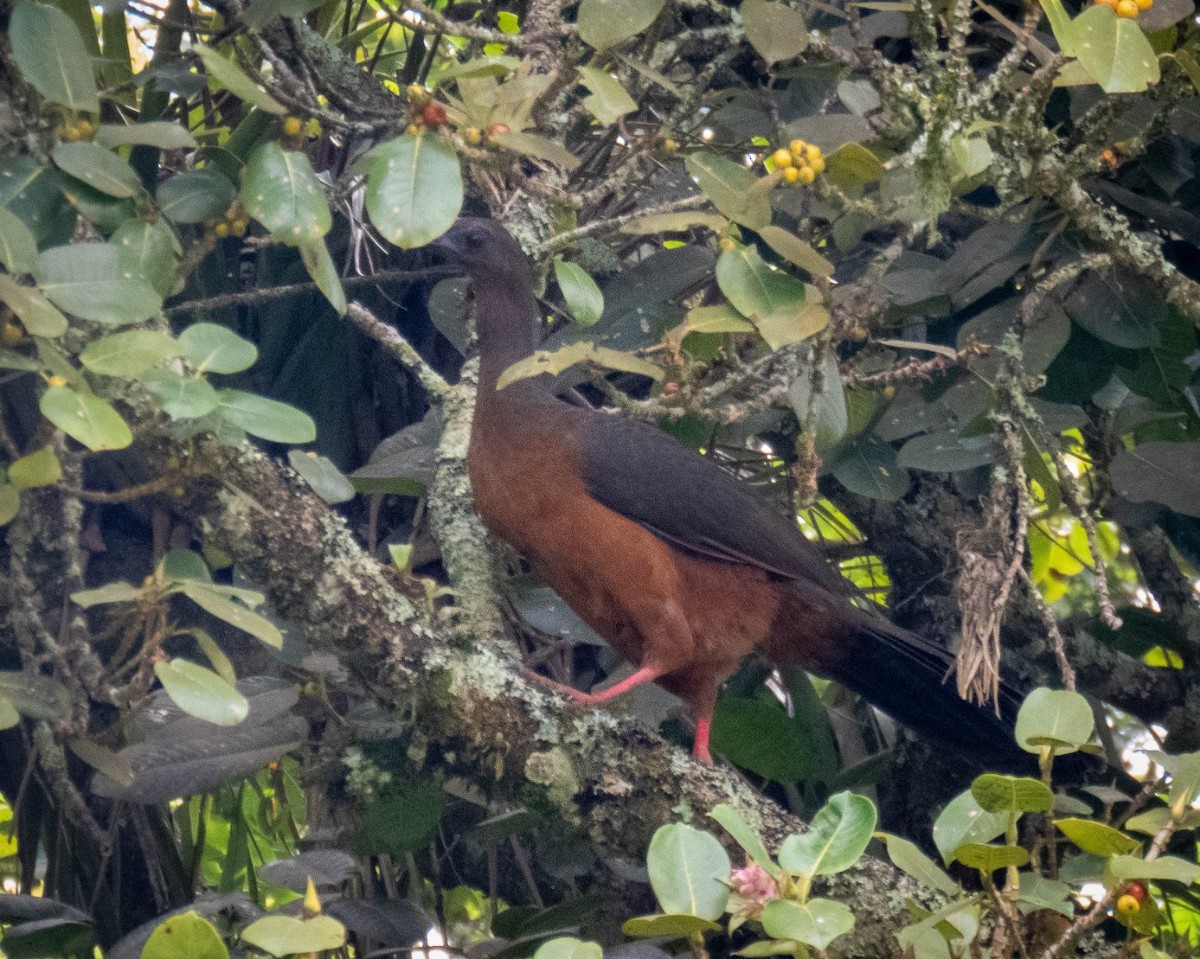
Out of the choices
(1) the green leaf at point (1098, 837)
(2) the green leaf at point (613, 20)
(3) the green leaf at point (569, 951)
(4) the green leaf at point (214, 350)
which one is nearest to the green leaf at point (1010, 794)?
(1) the green leaf at point (1098, 837)

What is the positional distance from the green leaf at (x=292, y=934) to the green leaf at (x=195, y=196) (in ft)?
3.63

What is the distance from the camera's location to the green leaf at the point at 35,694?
1.92 metres

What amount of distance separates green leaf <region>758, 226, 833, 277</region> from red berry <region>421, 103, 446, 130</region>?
54cm

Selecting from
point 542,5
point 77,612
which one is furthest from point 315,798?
point 542,5

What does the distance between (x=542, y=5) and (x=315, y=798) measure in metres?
1.89

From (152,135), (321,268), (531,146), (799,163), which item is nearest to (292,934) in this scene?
(321,268)

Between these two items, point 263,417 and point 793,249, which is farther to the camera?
point 793,249

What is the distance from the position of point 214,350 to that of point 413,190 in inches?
14.8

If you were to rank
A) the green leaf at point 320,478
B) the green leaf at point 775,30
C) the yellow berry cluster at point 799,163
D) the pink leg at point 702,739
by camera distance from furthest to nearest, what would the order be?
the pink leg at point 702,739
the green leaf at point 775,30
the green leaf at point 320,478
the yellow berry cluster at point 799,163

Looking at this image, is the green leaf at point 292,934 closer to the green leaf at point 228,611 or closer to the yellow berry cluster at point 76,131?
the green leaf at point 228,611

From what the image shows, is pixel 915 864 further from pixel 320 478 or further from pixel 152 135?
pixel 152 135

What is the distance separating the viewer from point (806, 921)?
151cm

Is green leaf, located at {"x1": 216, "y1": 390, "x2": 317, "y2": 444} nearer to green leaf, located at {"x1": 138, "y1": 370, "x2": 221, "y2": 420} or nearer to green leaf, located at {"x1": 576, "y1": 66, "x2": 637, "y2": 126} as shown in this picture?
green leaf, located at {"x1": 138, "y1": 370, "x2": 221, "y2": 420}

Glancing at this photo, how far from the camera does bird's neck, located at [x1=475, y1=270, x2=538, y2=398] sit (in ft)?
10.2
